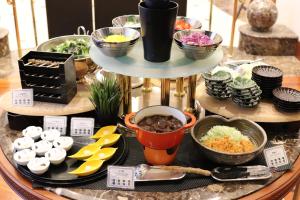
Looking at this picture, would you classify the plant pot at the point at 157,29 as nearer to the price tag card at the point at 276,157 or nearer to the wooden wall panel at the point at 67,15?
the price tag card at the point at 276,157

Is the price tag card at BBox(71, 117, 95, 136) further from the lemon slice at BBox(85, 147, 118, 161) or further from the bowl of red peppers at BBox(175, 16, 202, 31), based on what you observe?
the bowl of red peppers at BBox(175, 16, 202, 31)

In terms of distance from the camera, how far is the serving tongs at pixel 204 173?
1195mm

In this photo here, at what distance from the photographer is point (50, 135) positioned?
1335 millimetres

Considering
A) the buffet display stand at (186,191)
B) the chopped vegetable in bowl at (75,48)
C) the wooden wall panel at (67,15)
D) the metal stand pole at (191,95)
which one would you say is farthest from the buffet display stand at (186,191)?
the wooden wall panel at (67,15)

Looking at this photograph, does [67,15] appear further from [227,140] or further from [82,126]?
[227,140]

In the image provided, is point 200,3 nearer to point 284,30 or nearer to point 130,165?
point 284,30

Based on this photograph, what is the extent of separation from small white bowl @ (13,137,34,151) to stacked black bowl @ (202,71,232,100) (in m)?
0.70

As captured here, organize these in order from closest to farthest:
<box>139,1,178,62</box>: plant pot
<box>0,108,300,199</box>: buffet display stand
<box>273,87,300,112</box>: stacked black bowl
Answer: <box>0,108,300,199</box>: buffet display stand
<box>139,1,178,62</box>: plant pot
<box>273,87,300,112</box>: stacked black bowl

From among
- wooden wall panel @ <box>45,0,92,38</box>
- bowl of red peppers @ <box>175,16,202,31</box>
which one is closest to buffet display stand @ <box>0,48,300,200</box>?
bowl of red peppers @ <box>175,16,202,31</box>

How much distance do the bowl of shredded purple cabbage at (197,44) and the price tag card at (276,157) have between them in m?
0.39

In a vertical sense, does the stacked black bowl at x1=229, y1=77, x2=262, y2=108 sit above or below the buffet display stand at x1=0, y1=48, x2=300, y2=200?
above

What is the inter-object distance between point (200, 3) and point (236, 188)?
472cm

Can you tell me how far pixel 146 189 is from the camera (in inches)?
45.7

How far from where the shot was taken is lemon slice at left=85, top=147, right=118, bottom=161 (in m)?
1.24
